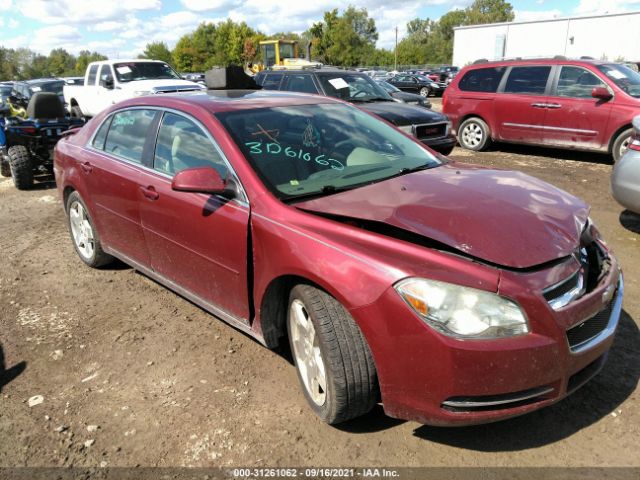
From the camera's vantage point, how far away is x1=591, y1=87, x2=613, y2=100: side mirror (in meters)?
8.26

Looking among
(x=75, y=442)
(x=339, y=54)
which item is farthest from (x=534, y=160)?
(x=339, y=54)

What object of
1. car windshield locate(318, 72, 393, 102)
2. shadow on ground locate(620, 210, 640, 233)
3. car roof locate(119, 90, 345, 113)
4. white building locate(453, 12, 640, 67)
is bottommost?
shadow on ground locate(620, 210, 640, 233)

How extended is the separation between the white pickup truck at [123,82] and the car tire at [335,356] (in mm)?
10736

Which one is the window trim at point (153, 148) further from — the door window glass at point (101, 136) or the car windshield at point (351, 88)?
the car windshield at point (351, 88)

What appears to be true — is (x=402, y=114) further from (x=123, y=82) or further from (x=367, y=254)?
(x=123, y=82)

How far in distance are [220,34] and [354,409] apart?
8461 centimetres

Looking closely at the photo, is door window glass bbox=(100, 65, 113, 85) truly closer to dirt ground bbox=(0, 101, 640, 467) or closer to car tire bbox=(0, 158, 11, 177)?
car tire bbox=(0, 158, 11, 177)

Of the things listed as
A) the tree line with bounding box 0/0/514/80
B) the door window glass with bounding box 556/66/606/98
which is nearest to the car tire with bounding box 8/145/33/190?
the door window glass with bounding box 556/66/606/98

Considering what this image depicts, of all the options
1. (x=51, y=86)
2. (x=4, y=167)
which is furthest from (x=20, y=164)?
(x=51, y=86)

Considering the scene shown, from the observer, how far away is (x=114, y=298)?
14.2 feet

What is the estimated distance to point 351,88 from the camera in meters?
9.34

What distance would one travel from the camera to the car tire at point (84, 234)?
4.61 meters

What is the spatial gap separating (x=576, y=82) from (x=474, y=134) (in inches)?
80.6

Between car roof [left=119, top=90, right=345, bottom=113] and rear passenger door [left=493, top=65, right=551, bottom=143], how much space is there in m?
6.60
